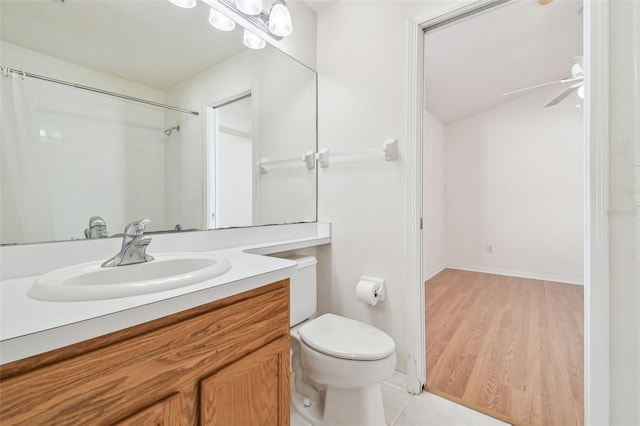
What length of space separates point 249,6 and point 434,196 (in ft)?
11.0

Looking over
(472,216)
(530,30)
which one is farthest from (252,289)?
(472,216)

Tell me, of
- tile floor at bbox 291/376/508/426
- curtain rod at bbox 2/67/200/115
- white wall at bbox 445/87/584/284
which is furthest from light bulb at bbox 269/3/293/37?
white wall at bbox 445/87/584/284

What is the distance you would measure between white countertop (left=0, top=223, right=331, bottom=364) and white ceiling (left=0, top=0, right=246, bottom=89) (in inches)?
29.8

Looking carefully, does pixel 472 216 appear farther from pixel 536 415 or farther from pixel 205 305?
pixel 205 305

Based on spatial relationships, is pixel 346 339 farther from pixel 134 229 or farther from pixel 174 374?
pixel 134 229

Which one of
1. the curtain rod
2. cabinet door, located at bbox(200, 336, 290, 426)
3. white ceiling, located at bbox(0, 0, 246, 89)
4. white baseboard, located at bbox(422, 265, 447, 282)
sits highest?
white ceiling, located at bbox(0, 0, 246, 89)

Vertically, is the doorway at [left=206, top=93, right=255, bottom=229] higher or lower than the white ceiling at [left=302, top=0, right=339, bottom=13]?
lower

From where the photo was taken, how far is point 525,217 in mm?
3645

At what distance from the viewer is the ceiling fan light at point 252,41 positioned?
141 cm

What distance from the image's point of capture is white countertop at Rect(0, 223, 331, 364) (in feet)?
1.33

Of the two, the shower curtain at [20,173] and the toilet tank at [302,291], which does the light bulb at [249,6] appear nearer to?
the shower curtain at [20,173]

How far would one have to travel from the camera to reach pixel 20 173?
30.9 inches

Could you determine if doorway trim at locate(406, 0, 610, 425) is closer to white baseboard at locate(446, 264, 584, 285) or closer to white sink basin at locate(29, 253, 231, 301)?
white sink basin at locate(29, 253, 231, 301)
